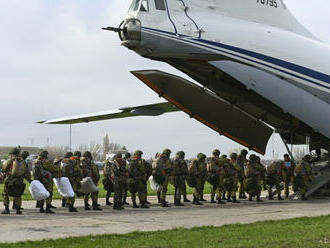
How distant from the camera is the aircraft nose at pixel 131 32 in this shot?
1069 cm

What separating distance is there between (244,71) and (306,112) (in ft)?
7.43

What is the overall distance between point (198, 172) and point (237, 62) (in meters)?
3.25

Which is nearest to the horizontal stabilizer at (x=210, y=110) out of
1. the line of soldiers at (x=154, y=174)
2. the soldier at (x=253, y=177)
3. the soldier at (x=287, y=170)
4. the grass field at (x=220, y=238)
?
the line of soldiers at (x=154, y=174)

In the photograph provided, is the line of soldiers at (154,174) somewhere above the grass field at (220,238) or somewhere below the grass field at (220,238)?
above

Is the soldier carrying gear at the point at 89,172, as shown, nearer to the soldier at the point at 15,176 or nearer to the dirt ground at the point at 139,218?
the dirt ground at the point at 139,218

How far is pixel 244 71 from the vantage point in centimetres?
1217

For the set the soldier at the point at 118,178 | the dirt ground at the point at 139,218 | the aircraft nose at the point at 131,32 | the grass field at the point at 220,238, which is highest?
the aircraft nose at the point at 131,32

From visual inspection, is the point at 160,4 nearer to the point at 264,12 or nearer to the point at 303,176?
the point at 264,12

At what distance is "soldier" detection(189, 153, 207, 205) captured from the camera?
1328cm

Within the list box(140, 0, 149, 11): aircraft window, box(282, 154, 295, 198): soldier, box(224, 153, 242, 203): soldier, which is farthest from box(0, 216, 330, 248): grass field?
box(282, 154, 295, 198): soldier

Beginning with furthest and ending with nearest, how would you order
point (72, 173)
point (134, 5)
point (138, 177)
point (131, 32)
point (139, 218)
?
point (138, 177) < point (72, 173) < point (134, 5) < point (131, 32) < point (139, 218)

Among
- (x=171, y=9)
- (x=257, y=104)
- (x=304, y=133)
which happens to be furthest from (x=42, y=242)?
(x=304, y=133)

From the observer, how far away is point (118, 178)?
1204 cm

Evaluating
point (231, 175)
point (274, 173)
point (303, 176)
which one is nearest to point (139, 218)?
point (231, 175)
